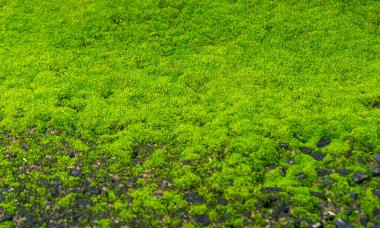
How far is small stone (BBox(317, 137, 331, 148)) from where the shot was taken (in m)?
9.60

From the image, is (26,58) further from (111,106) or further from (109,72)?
(111,106)

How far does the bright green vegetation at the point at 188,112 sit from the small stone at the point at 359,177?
9 cm

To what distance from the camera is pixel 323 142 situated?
9672 mm

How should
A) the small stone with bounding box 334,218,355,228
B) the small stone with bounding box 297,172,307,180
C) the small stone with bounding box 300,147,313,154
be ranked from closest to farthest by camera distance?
1. the small stone with bounding box 334,218,355,228
2. the small stone with bounding box 297,172,307,180
3. the small stone with bounding box 300,147,313,154

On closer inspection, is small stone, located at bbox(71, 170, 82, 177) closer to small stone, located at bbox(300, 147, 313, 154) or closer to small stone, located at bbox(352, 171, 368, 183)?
small stone, located at bbox(300, 147, 313, 154)

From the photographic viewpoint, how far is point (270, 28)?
13.4 metres

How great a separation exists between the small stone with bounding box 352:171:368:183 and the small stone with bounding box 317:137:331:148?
965 mm

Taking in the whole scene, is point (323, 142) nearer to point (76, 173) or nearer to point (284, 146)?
point (284, 146)

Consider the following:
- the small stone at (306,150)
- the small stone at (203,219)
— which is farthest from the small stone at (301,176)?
the small stone at (203,219)

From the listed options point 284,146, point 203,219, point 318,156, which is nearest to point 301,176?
point 318,156

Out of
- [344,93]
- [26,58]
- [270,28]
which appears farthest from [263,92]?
[26,58]

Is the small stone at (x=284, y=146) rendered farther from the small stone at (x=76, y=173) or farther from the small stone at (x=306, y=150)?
the small stone at (x=76, y=173)

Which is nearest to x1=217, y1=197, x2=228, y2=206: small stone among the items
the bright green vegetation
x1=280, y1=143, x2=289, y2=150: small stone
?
the bright green vegetation

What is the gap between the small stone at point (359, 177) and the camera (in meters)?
8.69
